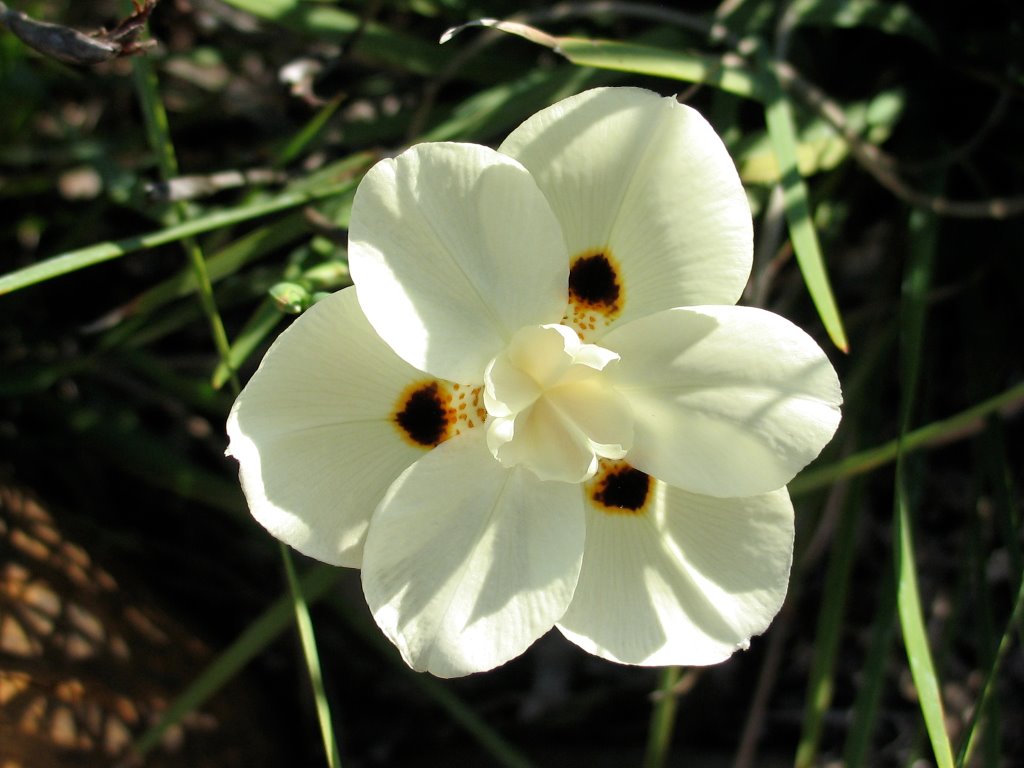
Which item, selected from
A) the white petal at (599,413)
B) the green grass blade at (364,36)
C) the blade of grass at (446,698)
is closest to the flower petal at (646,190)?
the white petal at (599,413)

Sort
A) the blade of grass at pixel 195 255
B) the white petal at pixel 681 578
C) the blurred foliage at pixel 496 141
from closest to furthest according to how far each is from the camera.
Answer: the white petal at pixel 681 578 → the blade of grass at pixel 195 255 → the blurred foliage at pixel 496 141

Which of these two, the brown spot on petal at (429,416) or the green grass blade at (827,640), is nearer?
the brown spot on petal at (429,416)

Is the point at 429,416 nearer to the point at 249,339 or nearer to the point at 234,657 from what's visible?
the point at 249,339

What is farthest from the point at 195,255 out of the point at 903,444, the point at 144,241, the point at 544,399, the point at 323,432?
the point at 903,444

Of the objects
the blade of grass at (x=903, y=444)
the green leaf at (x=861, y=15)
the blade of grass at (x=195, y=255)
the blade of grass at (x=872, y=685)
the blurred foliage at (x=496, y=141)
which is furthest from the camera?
the green leaf at (x=861, y=15)

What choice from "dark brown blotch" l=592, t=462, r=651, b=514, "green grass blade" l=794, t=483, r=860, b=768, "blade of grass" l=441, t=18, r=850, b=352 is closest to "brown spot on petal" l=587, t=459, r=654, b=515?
"dark brown blotch" l=592, t=462, r=651, b=514

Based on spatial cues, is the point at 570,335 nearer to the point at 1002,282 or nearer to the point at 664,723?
the point at 664,723

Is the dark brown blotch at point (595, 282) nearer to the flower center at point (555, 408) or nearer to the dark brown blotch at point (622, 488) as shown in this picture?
the flower center at point (555, 408)

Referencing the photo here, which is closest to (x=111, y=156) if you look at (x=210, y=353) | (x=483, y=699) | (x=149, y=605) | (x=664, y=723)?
(x=210, y=353)
